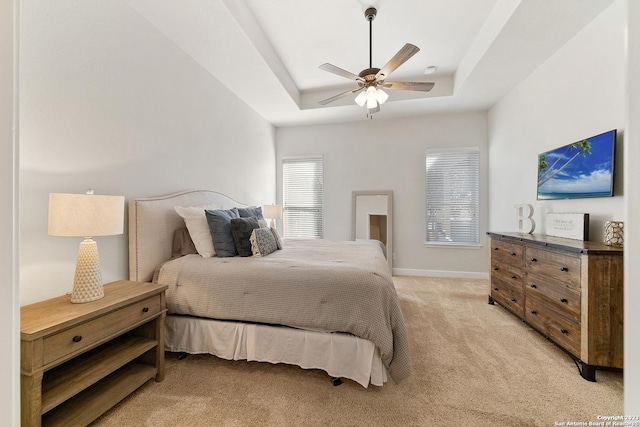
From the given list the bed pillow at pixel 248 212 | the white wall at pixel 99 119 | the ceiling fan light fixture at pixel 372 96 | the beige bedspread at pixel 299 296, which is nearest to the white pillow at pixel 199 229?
the beige bedspread at pixel 299 296

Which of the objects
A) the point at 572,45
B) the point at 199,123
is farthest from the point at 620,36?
the point at 199,123

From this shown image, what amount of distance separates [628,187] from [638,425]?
0.43m

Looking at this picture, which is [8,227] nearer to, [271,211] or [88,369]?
[88,369]

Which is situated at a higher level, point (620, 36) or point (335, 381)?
point (620, 36)

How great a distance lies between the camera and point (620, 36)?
2.01m

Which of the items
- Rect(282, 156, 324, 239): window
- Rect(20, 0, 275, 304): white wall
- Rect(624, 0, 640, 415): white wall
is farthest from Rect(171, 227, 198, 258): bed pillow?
Rect(282, 156, 324, 239): window

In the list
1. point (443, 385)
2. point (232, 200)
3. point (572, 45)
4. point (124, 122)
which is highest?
point (572, 45)

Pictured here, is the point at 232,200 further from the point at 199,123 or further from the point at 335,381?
the point at 335,381

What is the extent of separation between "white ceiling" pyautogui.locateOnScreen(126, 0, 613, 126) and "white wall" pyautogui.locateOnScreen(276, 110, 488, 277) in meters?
0.61

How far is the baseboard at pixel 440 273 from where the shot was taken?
4.32 m

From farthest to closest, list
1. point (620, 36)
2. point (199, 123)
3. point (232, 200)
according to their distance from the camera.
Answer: point (232, 200) < point (199, 123) < point (620, 36)

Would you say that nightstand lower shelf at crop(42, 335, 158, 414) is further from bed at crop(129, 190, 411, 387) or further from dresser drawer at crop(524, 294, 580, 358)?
dresser drawer at crop(524, 294, 580, 358)

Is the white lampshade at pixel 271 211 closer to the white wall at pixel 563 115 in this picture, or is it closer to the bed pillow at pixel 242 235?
the bed pillow at pixel 242 235

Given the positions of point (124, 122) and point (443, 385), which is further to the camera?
point (124, 122)
